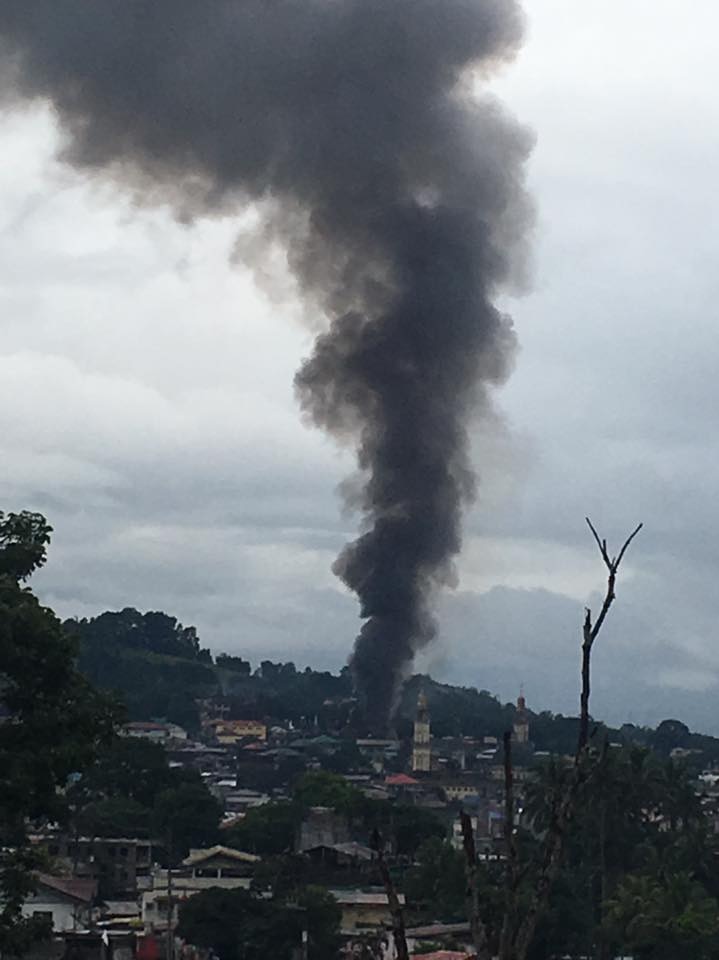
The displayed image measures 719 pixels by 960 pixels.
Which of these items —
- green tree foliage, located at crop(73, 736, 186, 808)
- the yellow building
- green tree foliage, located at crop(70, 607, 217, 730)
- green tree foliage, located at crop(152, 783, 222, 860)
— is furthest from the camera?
green tree foliage, located at crop(70, 607, 217, 730)

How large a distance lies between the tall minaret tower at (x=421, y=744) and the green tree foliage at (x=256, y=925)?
83.3 metres

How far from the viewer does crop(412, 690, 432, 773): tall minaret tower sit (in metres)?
141

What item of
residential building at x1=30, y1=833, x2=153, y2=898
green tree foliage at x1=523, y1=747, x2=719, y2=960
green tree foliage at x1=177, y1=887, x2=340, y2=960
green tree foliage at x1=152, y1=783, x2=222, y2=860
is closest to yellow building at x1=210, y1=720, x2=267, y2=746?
green tree foliage at x1=152, y1=783, x2=222, y2=860

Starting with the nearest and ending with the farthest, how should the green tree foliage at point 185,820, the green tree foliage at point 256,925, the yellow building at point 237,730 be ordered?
1. the green tree foliage at point 256,925
2. the green tree foliage at point 185,820
3. the yellow building at point 237,730

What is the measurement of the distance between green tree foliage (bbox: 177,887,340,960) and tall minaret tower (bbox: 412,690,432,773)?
273ft

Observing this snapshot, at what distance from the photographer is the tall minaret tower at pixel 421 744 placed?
462 ft

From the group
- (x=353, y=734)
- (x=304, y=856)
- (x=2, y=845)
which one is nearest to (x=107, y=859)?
(x=304, y=856)

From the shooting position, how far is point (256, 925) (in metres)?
50.5

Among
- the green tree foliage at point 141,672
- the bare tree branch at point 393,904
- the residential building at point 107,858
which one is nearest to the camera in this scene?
the bare tree branch at point 393,904

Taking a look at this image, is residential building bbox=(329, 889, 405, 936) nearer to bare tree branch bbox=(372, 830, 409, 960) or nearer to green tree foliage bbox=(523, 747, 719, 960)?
green tree foliage bbox=(523, 747, 719, 960)

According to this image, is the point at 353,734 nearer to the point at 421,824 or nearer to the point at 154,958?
the point at 421,824

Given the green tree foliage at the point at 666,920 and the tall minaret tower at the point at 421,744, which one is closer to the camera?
the green tree foliage at the point at 666,920

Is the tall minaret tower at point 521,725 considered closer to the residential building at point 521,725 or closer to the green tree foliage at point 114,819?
the residential building at point 521,725

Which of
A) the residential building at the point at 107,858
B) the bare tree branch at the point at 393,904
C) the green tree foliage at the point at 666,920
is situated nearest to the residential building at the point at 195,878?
the residential building at the point at 107,858
